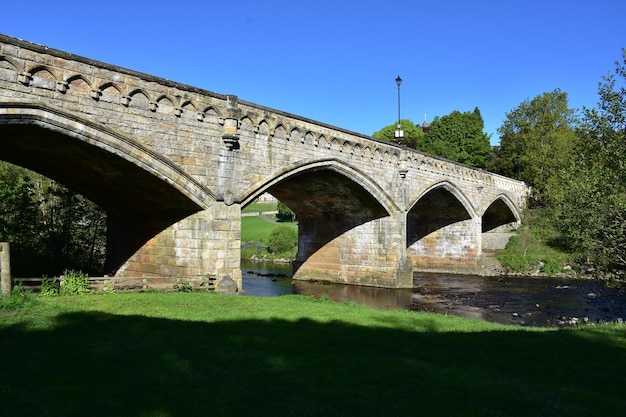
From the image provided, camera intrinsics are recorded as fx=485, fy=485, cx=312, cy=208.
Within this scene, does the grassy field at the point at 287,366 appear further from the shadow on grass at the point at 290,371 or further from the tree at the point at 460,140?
the tree at the point at 460,140

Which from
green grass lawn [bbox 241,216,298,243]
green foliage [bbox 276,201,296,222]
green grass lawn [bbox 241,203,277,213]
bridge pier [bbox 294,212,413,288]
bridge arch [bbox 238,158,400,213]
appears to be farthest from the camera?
green grass lawn [bbox 241,203,277,213]

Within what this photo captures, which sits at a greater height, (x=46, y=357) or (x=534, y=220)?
(x=534, y=220)

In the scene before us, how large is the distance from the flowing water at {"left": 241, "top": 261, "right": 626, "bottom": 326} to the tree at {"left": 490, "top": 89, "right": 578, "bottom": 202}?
19.2 m

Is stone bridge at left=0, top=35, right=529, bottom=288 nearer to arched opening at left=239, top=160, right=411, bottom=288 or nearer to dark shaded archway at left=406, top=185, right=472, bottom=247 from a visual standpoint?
arched opening at left=239, top=160, right=411, bottom=288

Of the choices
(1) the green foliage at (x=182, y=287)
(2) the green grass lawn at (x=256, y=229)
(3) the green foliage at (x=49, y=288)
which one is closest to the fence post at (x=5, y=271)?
Result: (3) the green foliage at (x=49, y=288)

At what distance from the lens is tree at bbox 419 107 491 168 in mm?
64125

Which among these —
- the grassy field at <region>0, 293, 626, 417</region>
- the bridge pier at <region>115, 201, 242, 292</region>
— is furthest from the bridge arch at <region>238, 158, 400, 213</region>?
the grassy field at <region>0, 293, 626, 417</region>

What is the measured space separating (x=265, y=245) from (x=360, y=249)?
25400 millimetres

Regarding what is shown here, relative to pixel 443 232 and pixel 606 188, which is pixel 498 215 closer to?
pixel 443 232

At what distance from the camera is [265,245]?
53688 mm

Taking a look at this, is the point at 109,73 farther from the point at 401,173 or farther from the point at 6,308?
the point at 401,173

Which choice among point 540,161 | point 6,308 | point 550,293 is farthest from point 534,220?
point 6,308

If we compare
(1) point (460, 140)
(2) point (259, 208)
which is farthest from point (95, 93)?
(2) point (259, 208)

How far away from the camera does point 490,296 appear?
25.8 m
